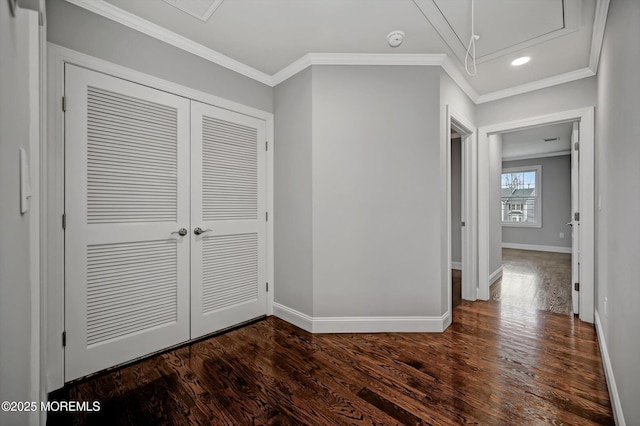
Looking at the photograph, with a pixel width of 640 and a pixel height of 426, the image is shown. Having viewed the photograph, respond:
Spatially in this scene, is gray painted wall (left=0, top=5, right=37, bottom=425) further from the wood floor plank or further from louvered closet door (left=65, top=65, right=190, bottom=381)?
louvered closet door (left=65, top=65, right=190, bottom=381)

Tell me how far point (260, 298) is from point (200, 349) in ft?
2.48

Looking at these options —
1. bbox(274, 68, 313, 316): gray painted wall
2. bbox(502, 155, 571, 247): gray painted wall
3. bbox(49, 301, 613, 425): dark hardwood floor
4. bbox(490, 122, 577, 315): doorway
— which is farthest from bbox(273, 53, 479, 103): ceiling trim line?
bbox(502, 155, 571, 247): gray painted wall

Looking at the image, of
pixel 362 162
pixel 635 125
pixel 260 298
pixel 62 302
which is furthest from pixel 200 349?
pixel 635 125

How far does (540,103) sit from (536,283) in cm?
259

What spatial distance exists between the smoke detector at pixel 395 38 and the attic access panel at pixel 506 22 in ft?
0.84

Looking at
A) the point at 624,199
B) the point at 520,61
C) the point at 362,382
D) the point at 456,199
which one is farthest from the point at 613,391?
the point at 456,199

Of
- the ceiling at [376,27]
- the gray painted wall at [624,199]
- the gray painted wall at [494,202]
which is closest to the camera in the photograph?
the gray painted wall at [624,199]

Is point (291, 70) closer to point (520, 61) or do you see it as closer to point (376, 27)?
point (376, 27)

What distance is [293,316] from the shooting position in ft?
8.96

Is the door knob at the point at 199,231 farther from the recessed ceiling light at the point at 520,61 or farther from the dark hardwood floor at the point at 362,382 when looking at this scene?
the recessed ceiling light at the point at 520,61

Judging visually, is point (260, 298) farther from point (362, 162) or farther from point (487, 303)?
point (487, 303)

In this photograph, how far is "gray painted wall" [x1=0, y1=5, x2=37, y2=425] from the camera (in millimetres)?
679

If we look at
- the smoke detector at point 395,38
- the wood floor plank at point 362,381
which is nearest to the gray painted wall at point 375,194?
the smoke detector at point 395,38

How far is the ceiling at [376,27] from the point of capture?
192cm
